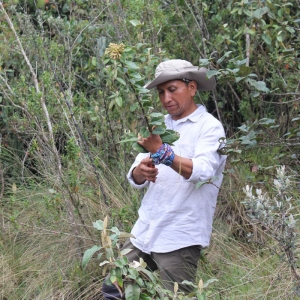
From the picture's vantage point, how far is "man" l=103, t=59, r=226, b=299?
370cm

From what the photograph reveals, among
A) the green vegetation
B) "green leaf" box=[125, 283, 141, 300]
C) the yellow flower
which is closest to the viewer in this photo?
"green leaf" box=[125, 283, 141, 300]

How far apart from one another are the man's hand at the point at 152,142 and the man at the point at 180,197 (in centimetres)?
18

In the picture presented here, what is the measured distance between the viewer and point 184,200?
3.75 m

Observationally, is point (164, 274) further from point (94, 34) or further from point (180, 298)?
point (94, 34)

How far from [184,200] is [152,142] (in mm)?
507

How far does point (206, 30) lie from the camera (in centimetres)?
677

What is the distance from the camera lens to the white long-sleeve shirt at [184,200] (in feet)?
12.2

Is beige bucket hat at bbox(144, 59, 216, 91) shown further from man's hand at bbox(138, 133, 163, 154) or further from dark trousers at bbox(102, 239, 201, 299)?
dark trousers at bbox(102, 239, 201, 299)

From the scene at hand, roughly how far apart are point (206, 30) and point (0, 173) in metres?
2.52

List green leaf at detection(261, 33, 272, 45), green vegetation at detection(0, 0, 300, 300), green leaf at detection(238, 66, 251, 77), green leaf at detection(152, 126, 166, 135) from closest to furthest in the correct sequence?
1. green leaf at detection(152, 126, 166, 135)
2. green leaf at detection(238, 66, 251, 77)
3. green vegetation at detection(0, 0, 300, 300)
4. green leaf at detection(261, 33, 272, 45)

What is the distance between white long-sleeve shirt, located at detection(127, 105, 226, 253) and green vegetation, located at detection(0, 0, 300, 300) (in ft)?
0.65

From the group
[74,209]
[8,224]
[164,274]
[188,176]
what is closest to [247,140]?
[188,176]

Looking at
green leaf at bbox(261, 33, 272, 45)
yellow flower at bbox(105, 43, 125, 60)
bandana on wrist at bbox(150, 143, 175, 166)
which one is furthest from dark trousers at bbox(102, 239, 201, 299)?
green leaf at bbox(261, 33, 272, 45)

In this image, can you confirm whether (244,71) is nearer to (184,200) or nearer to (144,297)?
(184,200)
